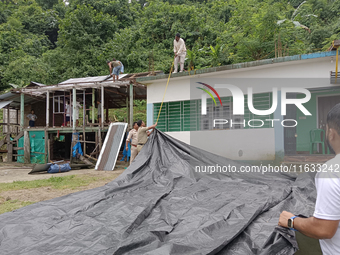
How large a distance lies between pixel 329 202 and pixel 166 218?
1.89m

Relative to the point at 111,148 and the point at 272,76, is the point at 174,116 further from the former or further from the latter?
the point at 272,76

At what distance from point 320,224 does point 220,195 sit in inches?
103

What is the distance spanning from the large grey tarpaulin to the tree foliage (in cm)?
1101

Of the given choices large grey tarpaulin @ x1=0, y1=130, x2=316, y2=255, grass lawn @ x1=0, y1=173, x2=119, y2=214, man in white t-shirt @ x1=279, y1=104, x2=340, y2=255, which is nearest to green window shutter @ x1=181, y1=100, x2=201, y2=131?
grass lawn @ x1=0, y1=173, x2=119, y2=214

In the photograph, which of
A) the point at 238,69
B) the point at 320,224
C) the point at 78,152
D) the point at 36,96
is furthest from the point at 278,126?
the point at 36,96

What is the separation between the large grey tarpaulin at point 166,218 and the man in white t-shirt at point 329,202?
0.60m

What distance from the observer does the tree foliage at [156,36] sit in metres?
14.8

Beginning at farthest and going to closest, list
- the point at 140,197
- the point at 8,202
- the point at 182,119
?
the point at 182,119, the point at 8,202, the point at 140,197

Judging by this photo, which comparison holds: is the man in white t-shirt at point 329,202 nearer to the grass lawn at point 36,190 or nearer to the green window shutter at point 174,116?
the grass lawn at point 36,190

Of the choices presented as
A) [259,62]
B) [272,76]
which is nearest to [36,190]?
[259,62]

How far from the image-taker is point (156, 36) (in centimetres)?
1872

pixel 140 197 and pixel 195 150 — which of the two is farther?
pixel 195 150

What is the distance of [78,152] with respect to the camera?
380 inches

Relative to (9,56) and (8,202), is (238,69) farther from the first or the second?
(9,56)
